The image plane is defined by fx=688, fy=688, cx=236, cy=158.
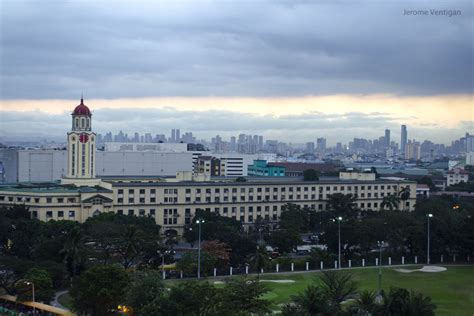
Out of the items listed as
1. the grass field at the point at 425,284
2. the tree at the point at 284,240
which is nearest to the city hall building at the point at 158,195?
the tree at the point at 284,240

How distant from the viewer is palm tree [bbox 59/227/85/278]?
172 feet

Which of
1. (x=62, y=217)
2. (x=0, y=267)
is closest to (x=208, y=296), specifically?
(x=0, y=267)

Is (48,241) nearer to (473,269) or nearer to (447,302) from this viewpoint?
(447,302)

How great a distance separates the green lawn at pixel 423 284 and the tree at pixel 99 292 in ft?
34.7

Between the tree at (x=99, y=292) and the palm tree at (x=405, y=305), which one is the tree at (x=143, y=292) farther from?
the palm tree at (x=405, y=305)

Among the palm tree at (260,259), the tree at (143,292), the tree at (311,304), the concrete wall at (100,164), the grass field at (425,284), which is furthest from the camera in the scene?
the concrete wall at (100,164)

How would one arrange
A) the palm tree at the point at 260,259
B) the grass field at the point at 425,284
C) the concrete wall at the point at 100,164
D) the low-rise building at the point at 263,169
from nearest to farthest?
the grass field at the point at 425,284 → the palm tree at the point at 260,259 → the concrete wall at the point at 100,164 → the low-rise building at the point at 263,169

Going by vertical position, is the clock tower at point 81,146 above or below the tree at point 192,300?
above

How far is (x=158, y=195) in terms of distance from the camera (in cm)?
8512

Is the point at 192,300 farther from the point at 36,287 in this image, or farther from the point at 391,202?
the point at 391,202

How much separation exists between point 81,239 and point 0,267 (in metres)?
7.84

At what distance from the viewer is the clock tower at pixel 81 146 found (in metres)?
87.9

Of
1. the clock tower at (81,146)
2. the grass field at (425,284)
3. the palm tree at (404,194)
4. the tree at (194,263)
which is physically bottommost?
the grass field at (425,284)

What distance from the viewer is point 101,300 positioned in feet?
131
